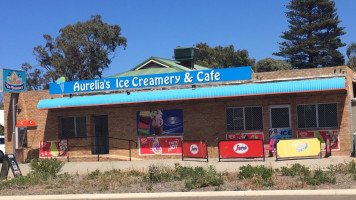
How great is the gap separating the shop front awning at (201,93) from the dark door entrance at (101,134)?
5.49 ft

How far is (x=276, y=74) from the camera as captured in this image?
2153 centimetres

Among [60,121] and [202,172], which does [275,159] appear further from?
[60,121]

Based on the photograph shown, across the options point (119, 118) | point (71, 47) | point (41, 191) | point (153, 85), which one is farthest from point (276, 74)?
point (71, 47)

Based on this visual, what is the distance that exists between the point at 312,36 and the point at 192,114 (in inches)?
1733

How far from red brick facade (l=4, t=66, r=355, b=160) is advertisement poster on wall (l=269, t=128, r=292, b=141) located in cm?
23

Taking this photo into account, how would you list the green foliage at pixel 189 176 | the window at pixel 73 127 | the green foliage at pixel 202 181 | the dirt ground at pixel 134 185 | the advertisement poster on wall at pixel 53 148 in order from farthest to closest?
1. the window at pixel 73 127
2. the advertisement poster on wall at pixel 53 148
3. the green foliage at pixel 189 176
4. the green foliage at pixel 202 181
5. the dirt ground at pixel 134 185

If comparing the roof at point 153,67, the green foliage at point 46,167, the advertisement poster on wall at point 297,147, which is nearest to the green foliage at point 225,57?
the roof at point 153,67

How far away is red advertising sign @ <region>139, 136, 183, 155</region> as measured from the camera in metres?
22.8

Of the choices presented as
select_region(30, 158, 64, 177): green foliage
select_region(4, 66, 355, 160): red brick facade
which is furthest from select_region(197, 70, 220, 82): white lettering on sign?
select_region(30, 158, 64, 177): green foliage

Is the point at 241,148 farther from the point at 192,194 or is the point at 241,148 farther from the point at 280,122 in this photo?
the point at 192,194

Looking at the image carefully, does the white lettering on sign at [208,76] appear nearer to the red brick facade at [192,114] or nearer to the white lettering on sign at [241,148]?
the red brick facade at [192,114]

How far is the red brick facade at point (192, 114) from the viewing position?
2039 cm

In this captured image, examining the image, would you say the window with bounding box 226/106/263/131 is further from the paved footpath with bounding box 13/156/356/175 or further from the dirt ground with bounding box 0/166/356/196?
the dirt ground with bounding box 0/166/356/196

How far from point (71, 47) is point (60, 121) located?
3512 centimetres
